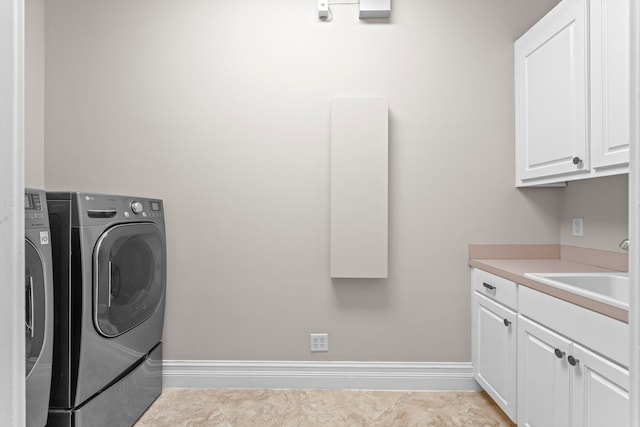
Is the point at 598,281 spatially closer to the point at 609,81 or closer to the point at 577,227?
the point at 577,227

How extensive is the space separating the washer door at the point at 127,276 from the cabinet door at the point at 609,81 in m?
2.22

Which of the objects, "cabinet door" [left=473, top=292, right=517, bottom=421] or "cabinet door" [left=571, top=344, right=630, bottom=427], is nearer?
"cabinet door" [left=571, top=344, right=630, bottom=427]

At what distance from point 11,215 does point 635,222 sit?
77 centimetres

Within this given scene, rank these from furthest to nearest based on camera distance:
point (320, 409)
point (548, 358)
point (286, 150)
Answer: point (286, 150), point (320, 409), point (548, 358)

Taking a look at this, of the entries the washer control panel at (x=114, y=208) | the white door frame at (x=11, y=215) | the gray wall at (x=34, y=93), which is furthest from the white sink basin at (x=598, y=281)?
the gray wall at (x=34, y=93)

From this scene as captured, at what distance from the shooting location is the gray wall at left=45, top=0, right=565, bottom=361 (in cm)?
244

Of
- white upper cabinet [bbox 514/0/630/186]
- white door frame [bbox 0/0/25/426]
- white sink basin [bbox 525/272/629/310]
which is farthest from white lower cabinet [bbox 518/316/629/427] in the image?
white door frame [bbox 0/0/25/426]

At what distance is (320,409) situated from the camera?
2.20 meters

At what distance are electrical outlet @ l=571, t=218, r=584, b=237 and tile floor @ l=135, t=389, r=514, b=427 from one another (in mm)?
1095

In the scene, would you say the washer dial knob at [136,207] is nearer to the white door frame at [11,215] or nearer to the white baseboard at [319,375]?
the white baseboard at [319,375]

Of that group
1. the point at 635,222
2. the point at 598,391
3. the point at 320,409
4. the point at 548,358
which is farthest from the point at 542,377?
the point at 635,222

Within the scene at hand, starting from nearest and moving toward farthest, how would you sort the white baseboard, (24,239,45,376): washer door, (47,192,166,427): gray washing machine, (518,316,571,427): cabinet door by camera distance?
(24,239,45,376): washer door, (518,316,571,427): cabinet door, (47,192,166,427): gray washing machine, the white baseboard

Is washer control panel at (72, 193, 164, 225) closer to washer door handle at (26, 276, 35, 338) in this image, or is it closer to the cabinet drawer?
washer door handle at (26, 276, 35, 338)

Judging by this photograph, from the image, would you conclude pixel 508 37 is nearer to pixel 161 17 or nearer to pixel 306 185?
pixel 306 185
